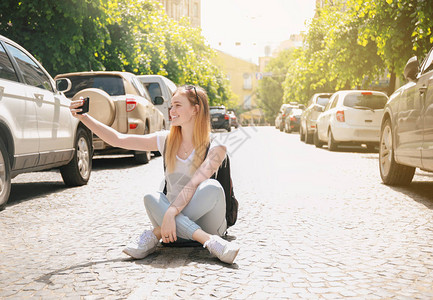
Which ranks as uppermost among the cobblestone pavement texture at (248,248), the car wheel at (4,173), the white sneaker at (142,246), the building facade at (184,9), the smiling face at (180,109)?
the building facade at (184,9)

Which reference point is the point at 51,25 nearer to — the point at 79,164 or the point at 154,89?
the point at 154,89

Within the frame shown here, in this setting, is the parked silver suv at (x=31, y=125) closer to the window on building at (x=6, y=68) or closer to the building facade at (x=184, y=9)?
the window on building at (x=6, y=68)

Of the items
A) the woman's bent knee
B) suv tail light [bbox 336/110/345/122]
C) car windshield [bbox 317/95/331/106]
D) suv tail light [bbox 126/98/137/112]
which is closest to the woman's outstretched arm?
the woman's bent knee

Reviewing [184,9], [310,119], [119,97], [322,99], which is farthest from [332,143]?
[184,9]

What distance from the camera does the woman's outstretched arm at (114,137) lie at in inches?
159

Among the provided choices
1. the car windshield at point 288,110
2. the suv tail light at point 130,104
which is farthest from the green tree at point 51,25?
the car windshield at point 288,110

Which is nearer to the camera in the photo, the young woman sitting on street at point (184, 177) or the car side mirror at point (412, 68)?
the young woman sitting on street at point (184, 177)

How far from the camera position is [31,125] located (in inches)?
266

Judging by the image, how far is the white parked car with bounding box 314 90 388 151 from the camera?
1575cm

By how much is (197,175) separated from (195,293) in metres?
1.06

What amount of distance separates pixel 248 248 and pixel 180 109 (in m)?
1.21

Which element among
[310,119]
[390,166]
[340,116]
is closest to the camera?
[390,166]

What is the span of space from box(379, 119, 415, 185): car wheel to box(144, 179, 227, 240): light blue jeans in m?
4.43

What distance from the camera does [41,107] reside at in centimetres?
709
